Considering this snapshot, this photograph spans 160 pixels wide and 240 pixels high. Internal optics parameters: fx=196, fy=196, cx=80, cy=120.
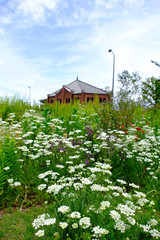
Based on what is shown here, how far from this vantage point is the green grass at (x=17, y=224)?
8.84ft

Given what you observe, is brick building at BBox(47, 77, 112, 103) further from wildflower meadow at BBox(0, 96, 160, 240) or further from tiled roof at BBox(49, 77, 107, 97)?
wildflower meadow at BBox(0, 96, 160, 240)

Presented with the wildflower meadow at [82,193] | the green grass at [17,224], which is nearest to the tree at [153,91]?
the wildflower meadow at [82,193]

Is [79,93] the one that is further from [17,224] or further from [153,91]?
[17,224]

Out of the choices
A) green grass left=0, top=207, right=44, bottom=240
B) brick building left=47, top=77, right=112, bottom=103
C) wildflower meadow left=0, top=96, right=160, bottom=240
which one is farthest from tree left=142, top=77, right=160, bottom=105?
brick building left=47, top=77, right=112, bottom=103

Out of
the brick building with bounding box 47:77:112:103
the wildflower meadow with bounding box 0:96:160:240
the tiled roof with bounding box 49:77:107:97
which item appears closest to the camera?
the wildflower meadow with bounding box 0:96:160:240

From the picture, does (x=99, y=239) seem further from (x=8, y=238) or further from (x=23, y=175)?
(x=23, y=175)

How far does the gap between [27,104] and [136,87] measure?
26.4m

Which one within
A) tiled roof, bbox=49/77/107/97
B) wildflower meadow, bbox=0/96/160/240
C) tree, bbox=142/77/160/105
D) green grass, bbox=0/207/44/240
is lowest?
green grass, bbox=0/207/44/240

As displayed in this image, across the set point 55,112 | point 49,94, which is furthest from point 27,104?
point 49,94

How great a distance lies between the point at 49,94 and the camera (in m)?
54.0

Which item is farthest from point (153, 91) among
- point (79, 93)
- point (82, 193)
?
point (79, 93)

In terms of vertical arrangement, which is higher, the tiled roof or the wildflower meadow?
the tiled roof

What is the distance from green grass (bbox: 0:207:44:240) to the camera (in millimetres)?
2695

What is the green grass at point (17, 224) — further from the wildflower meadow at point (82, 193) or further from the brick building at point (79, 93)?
the brick building at point (79, 93)
